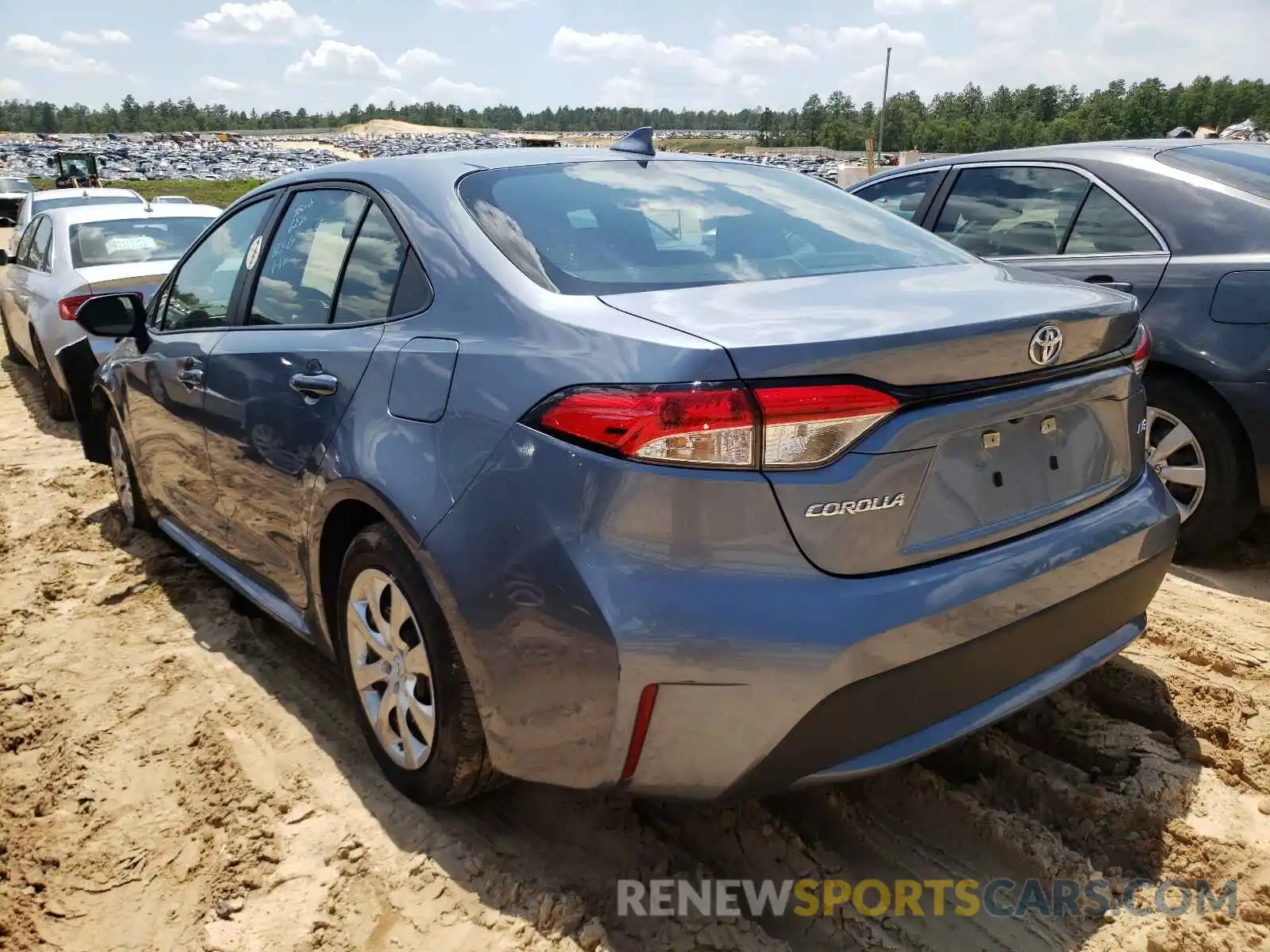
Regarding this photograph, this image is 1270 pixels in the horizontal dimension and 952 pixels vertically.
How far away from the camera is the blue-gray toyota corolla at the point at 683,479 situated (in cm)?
184

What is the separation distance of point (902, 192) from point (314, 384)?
3.82 metres

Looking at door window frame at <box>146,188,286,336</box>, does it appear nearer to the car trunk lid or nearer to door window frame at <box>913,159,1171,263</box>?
the car trunk lid

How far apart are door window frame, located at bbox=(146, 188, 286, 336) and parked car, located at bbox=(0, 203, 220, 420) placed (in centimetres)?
254

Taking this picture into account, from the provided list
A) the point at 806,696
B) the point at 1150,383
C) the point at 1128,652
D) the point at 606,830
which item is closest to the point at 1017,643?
the point at 806,696

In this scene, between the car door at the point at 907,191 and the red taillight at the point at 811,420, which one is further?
the car door at the point at 907,191

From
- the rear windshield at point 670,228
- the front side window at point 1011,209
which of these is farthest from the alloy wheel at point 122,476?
the front side window at point 1011,209

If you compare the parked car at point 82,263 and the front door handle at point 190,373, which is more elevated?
the front door handle at point 190,373

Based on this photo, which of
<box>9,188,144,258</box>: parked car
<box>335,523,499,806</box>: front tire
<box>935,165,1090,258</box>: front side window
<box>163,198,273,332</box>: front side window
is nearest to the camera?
<box>335,523,499,806</box>: front tire

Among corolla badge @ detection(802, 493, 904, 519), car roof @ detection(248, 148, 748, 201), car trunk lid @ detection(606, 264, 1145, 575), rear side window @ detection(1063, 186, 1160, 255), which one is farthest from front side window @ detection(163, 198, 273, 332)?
rear side window @ detection(1063, 186, 1160, 255)

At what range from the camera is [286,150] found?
113 m

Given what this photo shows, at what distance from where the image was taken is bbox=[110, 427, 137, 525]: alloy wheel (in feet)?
15.5

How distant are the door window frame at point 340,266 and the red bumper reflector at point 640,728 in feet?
3.69

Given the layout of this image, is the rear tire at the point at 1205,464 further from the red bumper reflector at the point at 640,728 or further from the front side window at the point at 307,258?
the front side window at the point at 307,258

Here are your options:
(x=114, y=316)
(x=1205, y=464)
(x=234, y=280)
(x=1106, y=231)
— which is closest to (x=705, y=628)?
(x=234, y=280)
